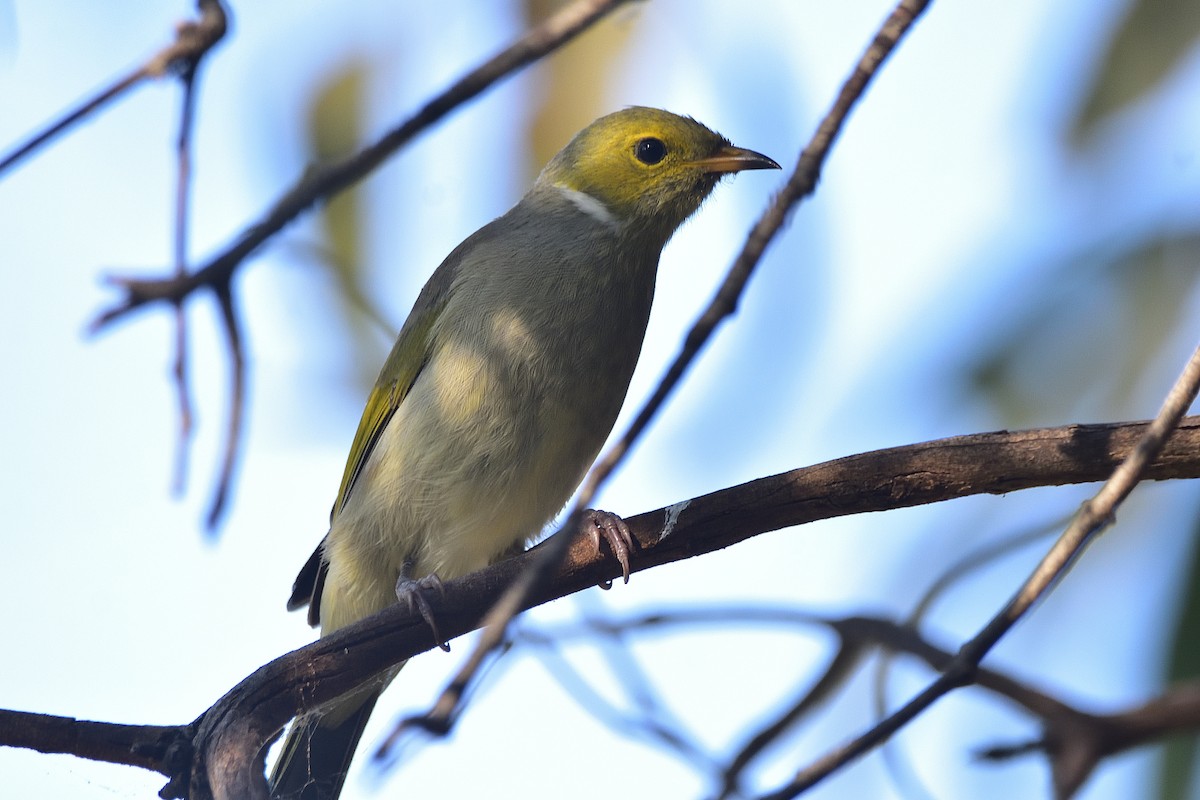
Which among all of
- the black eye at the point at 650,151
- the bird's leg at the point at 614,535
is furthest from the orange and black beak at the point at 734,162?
the bird's leg at the point at 614,535

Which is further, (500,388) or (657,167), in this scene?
(657,167)

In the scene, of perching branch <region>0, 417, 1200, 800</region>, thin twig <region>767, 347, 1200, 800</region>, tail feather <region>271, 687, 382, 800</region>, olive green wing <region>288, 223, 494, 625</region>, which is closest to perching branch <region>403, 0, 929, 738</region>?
thin twig <region>767, 347, 1200, 800</region>

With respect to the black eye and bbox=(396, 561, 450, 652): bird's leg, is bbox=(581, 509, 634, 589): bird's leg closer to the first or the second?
bbox=(396, 561, 450, 652): bird's leg

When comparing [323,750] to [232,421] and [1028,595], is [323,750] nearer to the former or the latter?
[232,421]

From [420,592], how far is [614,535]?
22.4 inches

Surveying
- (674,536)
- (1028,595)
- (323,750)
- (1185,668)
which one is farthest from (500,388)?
(1028,595)

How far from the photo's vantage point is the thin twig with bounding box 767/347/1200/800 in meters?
1.64

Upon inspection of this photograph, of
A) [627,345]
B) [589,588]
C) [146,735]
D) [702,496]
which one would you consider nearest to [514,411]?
[627,345]

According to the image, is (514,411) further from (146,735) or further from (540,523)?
(146,735)

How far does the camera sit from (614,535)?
3.32m

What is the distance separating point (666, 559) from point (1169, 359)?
5.10 ft

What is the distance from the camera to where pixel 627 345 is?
415 centimetres

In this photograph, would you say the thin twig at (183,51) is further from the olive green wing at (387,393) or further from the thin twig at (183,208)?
the olive green wing at (387,393)

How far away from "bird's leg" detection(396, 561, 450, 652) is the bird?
15mm
